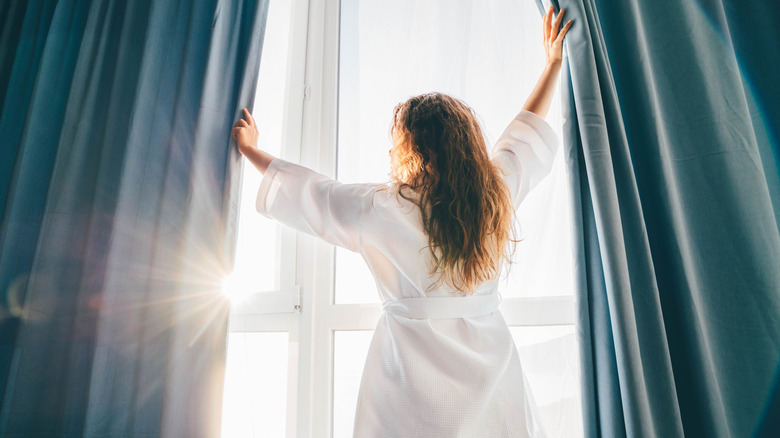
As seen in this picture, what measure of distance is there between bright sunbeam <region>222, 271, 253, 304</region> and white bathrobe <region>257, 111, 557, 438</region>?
0.24m

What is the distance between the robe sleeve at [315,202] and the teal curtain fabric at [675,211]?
49 cm

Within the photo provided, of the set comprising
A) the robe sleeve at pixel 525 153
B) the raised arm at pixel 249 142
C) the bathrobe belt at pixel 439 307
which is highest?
the raised arm at pixel 249 142

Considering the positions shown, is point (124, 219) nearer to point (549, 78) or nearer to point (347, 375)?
point (347, 375)

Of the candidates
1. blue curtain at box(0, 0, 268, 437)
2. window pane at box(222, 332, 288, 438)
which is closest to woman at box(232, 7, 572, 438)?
blue curtain at box(0, 0, 268, 437)

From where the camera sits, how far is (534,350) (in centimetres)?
96

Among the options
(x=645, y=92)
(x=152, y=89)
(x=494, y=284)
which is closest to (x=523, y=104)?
(x=645, y=92)

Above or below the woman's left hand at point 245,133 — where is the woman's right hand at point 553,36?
above

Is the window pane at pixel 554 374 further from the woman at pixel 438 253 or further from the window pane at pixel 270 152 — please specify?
the window pane at pixel 270 152

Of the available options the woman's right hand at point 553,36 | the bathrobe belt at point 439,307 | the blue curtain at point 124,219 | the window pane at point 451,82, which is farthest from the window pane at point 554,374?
the blue curtain at point 124,219

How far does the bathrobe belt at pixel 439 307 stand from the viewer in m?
0.80

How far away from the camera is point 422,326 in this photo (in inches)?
30.9

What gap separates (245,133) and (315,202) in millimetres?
344

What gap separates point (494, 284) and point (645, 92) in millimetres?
560

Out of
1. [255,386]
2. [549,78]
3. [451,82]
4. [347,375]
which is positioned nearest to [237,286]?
[255,386]
